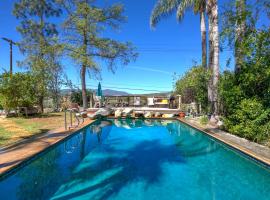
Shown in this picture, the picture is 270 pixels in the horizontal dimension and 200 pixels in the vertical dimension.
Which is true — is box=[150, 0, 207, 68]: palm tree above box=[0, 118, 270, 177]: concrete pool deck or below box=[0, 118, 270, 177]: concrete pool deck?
above

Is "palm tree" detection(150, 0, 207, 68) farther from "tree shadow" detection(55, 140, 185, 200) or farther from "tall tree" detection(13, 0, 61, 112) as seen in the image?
"tree shadow" detection(55, 140, 185, 200)

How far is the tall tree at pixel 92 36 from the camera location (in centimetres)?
1473

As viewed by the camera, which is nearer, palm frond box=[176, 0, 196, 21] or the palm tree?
palm frond box=[176, 0, 196, 21]

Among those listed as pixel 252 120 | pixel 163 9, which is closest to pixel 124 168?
pixel 252 120

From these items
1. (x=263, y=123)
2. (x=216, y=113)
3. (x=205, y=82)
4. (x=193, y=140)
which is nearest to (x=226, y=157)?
(x=263, y=123)

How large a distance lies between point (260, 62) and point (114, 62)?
1087cm

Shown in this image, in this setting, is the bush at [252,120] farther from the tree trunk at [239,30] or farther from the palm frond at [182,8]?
the palm frond at [182,8]

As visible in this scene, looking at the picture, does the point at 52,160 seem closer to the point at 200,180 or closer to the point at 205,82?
the point at 200,180

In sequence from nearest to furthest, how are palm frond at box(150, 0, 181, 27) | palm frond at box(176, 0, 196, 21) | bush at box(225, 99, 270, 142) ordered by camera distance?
bush at box(225, 99, 270, 142)
palm frond at box(176, 0, 196, 21)
palm frond at box(150, 0, 181, 27)

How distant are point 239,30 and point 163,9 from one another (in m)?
7.81

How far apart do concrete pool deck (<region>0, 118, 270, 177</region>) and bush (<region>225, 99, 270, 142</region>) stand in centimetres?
24

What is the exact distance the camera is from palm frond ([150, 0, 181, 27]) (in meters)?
14.3

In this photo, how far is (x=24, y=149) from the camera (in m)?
5.52

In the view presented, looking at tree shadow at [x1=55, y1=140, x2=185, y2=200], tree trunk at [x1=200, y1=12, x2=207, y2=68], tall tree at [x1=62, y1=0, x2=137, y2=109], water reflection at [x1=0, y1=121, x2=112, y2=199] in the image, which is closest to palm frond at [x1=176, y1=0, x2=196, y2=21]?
tree trunk at [x1=200, y1=12, x2=207, y2=68]
